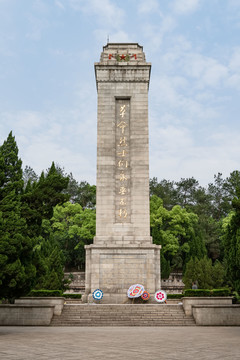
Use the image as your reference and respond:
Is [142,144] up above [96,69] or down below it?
below

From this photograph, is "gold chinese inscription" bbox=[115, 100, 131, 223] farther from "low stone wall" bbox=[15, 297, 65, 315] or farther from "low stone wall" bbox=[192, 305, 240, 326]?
"low stone wall" bbox=[192, 305, 240, 326]

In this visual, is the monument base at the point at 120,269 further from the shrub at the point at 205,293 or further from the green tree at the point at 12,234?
the green tree at the point at 12,234

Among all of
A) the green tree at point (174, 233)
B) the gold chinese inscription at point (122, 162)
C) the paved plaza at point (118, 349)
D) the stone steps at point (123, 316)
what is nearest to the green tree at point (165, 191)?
the green tree at point (174, 233)

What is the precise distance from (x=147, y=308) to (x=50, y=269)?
11.0 m

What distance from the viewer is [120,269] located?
2152 centimetres

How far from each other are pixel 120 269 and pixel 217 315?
6.49 m

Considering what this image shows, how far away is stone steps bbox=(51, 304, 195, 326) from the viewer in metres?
16.8

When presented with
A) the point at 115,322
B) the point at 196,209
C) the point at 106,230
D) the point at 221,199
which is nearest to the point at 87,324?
the point at 115,322

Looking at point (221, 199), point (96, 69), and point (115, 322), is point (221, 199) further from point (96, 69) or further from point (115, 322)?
point (115, 322)

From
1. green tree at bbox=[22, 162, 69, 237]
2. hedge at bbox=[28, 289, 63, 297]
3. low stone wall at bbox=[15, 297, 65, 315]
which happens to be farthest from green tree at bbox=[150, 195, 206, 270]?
green tree at bbox=[22, 162, 69, 237]

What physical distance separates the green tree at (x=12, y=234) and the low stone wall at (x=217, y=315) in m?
7.40

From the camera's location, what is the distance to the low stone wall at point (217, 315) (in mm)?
16562

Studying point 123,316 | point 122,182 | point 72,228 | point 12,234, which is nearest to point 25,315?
point 123,316

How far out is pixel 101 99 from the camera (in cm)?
2420
